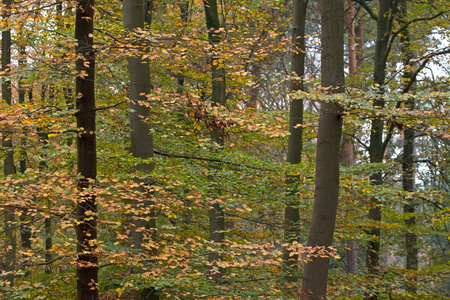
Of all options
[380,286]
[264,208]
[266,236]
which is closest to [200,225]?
[266,236]

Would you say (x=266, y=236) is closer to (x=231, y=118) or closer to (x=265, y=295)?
(x=265, y=295)

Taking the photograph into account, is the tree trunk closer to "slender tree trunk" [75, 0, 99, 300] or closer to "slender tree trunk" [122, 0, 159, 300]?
"slender tree trunk" [122, 0, 159, 300]

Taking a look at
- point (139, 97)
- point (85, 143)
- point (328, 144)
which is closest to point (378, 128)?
point (328, 144)

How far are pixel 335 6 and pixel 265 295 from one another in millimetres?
4743

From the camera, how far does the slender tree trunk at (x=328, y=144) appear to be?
5.39 m

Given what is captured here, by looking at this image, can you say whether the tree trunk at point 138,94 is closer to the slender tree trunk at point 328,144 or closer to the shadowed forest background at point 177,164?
the shadowed forest background at point 177,164

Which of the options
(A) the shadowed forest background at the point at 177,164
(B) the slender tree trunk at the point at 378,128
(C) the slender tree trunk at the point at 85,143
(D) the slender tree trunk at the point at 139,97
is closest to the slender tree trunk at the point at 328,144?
(A) the shadowed forest background at the point at 177,164

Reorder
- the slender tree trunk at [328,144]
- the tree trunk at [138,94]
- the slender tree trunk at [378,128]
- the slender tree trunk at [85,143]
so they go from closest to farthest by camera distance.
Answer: the slender tree trunk at [85,143]
the slender tree trunk at [328,144]
the tree trunk at [138,94]
the slender tree trunk at [378,128]

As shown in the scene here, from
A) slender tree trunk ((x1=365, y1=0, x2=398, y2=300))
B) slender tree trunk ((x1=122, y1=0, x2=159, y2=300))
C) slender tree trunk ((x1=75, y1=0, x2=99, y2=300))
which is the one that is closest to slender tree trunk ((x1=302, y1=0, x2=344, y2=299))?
slender tree trunk ((x1=122, y1=0, x2=159, y2=300))

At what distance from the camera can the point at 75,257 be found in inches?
174

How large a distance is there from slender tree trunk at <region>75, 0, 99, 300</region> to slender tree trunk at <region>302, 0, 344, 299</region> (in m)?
2.93

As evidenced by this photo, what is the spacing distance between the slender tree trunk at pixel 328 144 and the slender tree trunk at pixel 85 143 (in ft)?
9.62

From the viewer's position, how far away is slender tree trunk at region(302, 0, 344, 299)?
5.39m

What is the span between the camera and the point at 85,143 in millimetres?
4840
